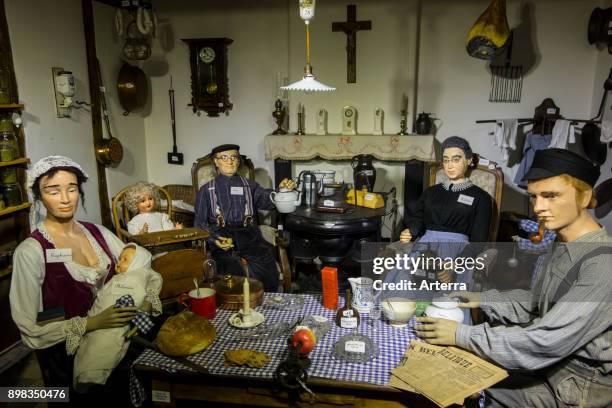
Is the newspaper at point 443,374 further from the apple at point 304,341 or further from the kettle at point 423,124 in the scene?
the kettle at point 423,124

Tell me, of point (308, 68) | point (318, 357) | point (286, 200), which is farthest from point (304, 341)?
point (286, 200)

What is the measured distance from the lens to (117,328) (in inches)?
82.1

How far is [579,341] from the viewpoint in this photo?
5.87 ft

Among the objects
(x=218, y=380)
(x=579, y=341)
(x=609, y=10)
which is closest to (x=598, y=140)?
(x=609, y=10)

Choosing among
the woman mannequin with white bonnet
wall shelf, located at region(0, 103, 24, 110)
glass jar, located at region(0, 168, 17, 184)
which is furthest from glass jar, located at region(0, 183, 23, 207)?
the woman mannequin with white bonnet

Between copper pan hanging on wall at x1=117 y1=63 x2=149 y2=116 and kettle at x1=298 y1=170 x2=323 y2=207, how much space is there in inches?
81.0

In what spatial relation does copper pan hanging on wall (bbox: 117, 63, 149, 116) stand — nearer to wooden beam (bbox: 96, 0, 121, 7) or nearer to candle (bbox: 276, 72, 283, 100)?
wooden beam (bbox: 96, 0, 121, 7)

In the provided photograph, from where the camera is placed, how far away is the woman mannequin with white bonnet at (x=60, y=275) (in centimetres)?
208

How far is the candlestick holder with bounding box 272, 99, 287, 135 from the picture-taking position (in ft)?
16.1

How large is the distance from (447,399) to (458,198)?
2073 millimetres

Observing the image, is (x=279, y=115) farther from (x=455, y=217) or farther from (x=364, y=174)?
(x=455, y=217)

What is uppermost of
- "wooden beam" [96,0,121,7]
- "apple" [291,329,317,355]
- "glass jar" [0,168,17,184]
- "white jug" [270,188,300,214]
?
"wooden beam" [96,0,121,7]

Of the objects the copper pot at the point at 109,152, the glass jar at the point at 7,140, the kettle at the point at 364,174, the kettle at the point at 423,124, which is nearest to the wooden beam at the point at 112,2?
the copper pot at the point at 109,152

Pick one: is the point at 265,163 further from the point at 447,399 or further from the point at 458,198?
the point at 447,399
